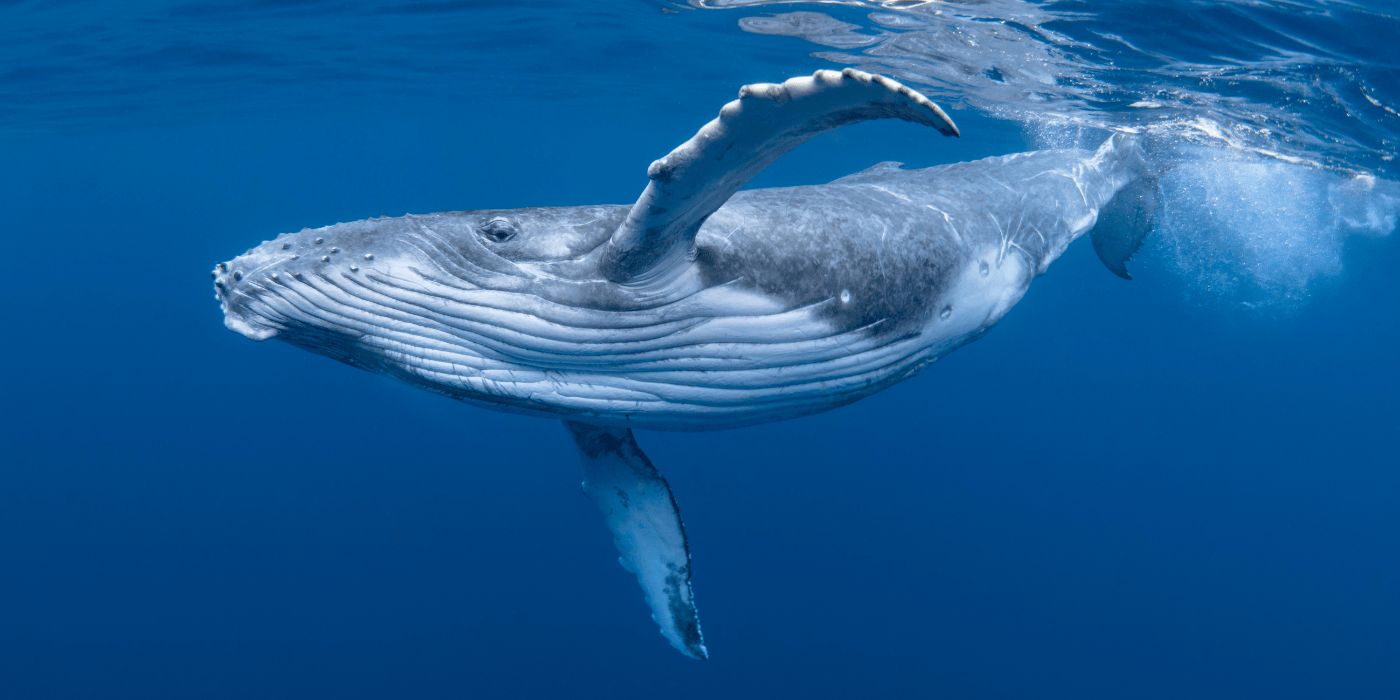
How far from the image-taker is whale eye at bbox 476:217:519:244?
10.5 ft

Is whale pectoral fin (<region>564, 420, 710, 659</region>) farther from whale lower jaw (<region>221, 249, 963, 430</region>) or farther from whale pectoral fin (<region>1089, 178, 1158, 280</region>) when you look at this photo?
whale pectoral fin (<region>1089, 178, 1158, 280</region>)

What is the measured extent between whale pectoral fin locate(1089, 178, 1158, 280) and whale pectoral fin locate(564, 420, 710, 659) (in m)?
6.04

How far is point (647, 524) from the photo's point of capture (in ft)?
15.5

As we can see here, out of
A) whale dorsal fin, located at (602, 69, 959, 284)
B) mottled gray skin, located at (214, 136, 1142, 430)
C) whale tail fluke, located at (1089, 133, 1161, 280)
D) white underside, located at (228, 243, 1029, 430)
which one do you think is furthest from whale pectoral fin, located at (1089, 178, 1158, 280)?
whale dorsal fin, located at (602, 69, 959, 284)

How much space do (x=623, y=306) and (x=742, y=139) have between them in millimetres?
1075

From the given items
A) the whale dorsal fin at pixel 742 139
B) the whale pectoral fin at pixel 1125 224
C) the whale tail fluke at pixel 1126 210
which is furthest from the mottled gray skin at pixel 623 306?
the whale pectoral fin at pixel 1125 224

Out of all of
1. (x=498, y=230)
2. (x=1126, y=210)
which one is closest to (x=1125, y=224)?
(x=1126, y=210)

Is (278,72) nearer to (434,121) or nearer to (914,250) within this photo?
(434,121)

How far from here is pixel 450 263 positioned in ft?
10.0

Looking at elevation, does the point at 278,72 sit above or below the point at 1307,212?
above

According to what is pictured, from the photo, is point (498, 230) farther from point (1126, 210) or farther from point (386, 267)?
point (1126, 210)

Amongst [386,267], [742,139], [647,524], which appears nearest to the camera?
[742,139]

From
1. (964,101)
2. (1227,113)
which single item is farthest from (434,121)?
(1227,113)

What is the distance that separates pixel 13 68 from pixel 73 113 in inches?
406
